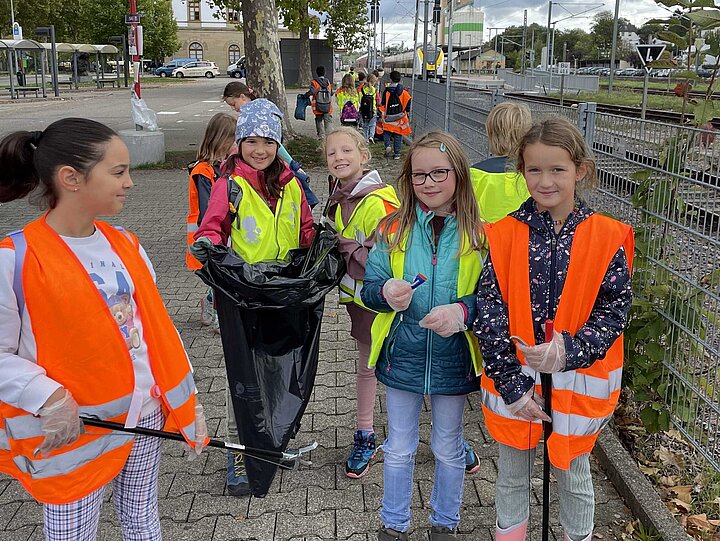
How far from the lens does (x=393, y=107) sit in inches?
597

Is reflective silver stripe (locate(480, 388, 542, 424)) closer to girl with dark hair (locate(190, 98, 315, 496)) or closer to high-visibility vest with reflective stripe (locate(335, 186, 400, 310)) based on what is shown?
high-visibility vest with reflective stripe (locate(335, 186, 400, 310))

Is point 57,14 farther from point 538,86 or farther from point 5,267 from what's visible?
point 5,267

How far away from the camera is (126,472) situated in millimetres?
2432

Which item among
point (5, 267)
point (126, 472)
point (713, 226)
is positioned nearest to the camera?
point (5, 267)

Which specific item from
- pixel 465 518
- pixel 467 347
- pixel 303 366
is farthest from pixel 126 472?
pixel 465 518

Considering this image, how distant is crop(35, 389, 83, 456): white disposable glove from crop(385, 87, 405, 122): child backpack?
13.6m

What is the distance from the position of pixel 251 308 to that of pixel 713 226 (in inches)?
79.6

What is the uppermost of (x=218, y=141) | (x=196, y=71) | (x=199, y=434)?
(x=196, y=71)

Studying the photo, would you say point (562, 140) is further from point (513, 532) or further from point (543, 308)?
point (513, 532)

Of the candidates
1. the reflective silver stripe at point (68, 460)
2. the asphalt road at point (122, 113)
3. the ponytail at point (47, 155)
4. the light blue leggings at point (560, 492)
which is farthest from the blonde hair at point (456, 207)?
the asphalt road at point (122, 113)

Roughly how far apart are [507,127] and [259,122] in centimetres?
140

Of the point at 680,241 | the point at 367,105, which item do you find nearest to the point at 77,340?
the point at 680,241

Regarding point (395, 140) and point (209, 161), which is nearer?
point (209, 161)

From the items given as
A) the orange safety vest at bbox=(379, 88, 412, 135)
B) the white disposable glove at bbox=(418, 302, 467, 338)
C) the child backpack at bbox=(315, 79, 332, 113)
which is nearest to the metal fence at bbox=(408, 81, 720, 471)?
the white disposable glove at bbox=(418, 302, 467, 338)
